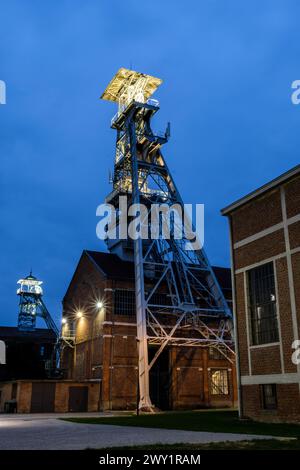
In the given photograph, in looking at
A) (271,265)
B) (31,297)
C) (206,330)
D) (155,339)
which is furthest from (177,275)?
(31,297)

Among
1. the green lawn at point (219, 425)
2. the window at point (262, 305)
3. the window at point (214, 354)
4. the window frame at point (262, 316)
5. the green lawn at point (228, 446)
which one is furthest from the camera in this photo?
the window at point (214, 354)

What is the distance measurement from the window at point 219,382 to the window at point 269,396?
19.0m

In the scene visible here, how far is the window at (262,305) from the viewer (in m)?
19.3

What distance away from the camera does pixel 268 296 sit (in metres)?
19.6

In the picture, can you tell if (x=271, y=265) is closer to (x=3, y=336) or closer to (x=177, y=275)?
(x=177, y=275)

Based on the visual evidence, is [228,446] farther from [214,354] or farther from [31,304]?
[31,304]

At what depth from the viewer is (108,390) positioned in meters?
33.6

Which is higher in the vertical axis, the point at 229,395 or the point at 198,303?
the point at 198,303

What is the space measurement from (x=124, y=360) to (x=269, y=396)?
17418 mm

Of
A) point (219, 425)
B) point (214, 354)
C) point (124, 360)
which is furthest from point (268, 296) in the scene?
point (214, 354)

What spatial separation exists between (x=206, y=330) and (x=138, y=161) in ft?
47.8

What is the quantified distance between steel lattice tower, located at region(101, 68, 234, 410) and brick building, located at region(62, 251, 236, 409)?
133cm

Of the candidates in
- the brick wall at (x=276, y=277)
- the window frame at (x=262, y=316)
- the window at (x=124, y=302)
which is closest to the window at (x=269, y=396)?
the brick wall at (x=276, y=277)

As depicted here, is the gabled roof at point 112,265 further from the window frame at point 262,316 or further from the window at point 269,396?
the window at point 269,396
